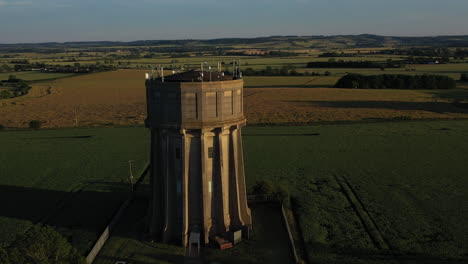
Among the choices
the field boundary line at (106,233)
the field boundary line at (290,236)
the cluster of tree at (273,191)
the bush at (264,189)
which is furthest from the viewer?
the bush at (264,189)

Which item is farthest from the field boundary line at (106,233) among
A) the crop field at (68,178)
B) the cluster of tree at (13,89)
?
the cluster of tree at (13,89)

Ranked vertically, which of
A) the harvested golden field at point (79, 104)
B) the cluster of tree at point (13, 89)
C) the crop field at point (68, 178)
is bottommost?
the crop field at point (68, 178)

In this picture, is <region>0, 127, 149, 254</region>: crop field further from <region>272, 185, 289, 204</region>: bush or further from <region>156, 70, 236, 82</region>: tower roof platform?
<region>272, 185, 289, 204</region>: bush

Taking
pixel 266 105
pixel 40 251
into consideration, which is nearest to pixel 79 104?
pixel 266 105

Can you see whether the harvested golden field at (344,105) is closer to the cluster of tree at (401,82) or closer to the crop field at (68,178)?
the cluster of tree at (401,82)

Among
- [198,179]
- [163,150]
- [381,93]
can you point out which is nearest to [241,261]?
[198,179]

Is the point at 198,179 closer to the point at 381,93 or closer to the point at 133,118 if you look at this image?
the point at 133,118

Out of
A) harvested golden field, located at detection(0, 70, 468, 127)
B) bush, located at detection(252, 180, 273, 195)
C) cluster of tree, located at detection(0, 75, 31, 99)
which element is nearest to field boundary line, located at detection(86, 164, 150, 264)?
bush, located at detection(252, 180, 273, 195)
